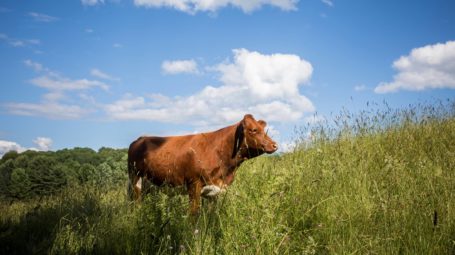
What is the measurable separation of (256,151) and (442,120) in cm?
549

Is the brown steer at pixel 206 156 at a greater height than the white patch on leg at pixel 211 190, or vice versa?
the brown steer at pixel 206 156

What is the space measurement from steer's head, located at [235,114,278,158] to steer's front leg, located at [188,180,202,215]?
0.96 metres

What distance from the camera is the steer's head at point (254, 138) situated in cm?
659

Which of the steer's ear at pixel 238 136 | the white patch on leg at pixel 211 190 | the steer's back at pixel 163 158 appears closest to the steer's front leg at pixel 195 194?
the white patch on leg at pixel 211 190

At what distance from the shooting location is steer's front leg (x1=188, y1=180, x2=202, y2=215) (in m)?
6.23

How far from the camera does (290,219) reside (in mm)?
4328

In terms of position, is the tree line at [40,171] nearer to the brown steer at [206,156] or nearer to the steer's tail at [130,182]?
the steer's tail at [130,182]

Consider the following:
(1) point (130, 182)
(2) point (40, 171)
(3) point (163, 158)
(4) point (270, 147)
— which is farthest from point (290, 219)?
(2) point (40, 171)

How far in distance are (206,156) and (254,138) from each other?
0.96 m

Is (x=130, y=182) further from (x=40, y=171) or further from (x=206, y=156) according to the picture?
(x=40, y=171)

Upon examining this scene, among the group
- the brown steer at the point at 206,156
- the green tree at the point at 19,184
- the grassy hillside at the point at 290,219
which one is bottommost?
the green tree at the point at 19,184

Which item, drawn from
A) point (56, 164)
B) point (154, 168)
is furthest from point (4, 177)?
point (154, 168)

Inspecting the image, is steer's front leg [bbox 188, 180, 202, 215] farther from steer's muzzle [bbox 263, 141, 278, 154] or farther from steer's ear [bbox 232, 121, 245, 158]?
steer's muzzle [bbox 263, 141, 278, 154]

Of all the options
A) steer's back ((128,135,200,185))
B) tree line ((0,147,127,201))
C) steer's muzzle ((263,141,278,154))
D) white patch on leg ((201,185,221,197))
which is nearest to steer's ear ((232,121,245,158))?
steer's muzzle ((263,141,278,154))
